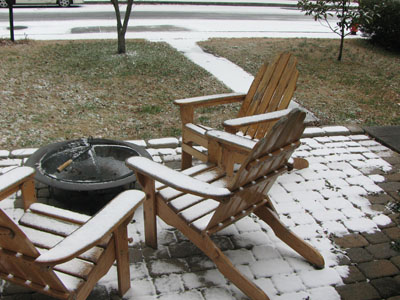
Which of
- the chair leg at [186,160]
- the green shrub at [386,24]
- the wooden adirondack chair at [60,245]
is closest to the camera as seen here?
the wooden adirondack chair at [60,245]

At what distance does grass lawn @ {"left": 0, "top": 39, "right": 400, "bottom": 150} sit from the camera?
203 inches

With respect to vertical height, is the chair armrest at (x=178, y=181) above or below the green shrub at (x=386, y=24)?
below

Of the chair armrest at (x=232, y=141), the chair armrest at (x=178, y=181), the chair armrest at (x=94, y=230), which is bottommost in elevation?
the chair armrest at (x=94, y=230)

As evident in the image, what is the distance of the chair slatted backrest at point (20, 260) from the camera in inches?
68.1

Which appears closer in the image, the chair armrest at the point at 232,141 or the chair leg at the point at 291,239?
the chair leg at the point at 291,239

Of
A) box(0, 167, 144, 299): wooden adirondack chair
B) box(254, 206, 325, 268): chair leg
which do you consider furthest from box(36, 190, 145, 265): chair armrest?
box(254, 206, 325, 268): chair leg

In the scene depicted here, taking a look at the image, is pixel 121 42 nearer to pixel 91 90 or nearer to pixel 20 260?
pixel 91 90

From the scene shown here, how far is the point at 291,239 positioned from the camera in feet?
9.53

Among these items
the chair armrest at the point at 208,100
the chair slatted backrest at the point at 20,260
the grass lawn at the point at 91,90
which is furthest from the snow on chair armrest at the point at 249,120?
the chair slatted backrest at the point at 20,260

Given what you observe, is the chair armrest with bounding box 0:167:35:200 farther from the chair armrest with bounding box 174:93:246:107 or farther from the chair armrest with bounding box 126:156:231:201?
the chair armrest with bounding box 174:93:246:107

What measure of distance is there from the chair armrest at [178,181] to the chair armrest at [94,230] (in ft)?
0.61

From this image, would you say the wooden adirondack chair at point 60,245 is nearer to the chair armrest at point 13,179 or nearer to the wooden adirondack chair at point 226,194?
the chair armrest at point 13,179

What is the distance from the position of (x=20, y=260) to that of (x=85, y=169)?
1.65 metres

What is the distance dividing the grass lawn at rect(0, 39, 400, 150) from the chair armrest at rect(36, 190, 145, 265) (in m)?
2.67
